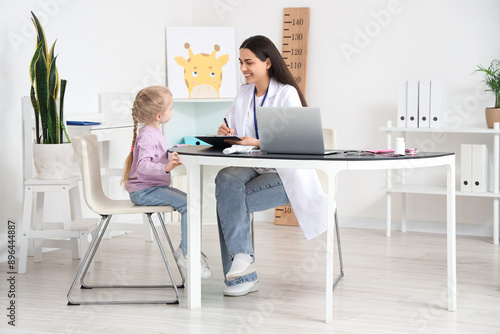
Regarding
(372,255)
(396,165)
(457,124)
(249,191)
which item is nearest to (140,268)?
(249,191)

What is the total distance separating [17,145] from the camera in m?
3.80

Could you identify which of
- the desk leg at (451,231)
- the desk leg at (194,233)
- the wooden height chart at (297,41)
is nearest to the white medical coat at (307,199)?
the desk leg at (194,233)

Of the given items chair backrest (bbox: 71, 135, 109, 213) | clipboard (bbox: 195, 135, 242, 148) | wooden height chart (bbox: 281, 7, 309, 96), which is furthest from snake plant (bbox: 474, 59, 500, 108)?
chair backrest (bbox: 71, 135, 109, 213)

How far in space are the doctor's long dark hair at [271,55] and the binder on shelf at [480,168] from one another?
154 cm

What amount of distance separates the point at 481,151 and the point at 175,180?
1968mm

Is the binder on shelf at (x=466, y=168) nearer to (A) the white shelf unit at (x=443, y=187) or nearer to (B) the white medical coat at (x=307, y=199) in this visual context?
(A) the white shelf unit at (x=443, y=187)

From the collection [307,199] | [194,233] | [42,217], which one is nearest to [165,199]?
[194,233]

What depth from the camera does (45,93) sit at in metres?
3.53

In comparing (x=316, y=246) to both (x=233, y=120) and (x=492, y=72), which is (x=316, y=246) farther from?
(x=492, y=72)

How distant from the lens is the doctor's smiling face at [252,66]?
3141 millimetres

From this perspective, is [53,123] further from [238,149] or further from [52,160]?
[238,149]

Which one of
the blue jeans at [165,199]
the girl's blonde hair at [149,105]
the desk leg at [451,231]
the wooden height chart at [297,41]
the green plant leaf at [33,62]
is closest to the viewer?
the desk leg at [451,231]

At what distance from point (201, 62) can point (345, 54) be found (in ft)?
3.30

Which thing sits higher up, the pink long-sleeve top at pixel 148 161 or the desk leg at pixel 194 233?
the pink long-sleeve top at pixel 148 161
